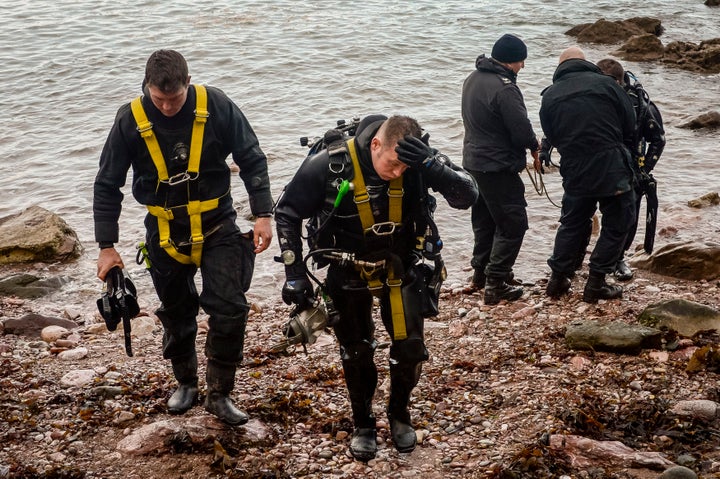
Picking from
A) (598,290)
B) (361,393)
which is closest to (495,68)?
(598,290)

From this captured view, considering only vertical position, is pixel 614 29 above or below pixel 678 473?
above

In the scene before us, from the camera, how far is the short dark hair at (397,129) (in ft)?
15.6

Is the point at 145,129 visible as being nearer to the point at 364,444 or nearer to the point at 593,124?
the point at 364,444

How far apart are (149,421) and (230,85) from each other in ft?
44.2

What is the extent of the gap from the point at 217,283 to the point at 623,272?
473 cm

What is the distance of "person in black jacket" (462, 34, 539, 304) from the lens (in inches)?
302

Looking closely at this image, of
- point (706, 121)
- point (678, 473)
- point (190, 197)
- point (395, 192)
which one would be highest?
point (395, 192)

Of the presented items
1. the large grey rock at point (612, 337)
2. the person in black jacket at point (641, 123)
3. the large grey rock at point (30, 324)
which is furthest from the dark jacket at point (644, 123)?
the large grey rock at point (30, 324)

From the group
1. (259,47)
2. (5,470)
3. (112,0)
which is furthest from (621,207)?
(112,0)

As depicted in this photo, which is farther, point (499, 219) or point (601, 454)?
point (499, 219)

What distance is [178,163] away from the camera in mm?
5336

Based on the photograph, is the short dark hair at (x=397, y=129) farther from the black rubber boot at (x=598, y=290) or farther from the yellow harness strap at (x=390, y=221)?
the black rubber boot at (x=598, y=290)

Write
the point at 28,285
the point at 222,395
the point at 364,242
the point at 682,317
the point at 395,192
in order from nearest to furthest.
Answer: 1. the point at 395,192
2. the point at 364,242
3. the point at 222,395
4. the point at 682,317
5. the point at 28,285

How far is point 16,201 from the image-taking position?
12781mm
